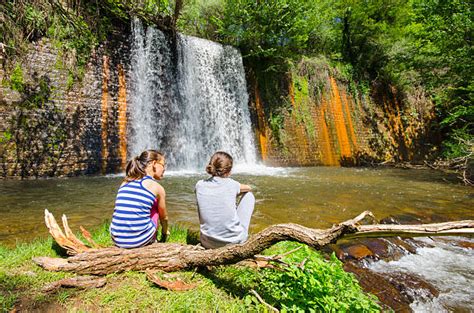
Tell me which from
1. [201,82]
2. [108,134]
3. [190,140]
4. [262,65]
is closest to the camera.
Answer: [108,134]

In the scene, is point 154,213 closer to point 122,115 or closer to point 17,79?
point 17,79

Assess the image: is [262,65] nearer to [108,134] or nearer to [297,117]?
[297,117]

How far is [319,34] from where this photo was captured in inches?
620

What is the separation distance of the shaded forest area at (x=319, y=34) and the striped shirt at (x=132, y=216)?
4.09 m

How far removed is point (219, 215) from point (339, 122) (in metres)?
14.3

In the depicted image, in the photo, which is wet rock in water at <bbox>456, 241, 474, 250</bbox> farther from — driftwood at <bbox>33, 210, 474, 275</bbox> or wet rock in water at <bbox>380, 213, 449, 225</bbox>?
driftwood at <bbox>33, 210, 474, 275</bbox>

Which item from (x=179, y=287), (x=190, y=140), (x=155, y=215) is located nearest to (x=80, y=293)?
(x=179, y=287)

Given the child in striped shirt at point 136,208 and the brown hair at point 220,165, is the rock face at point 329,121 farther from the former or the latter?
the child in striped shirt at point 136,208

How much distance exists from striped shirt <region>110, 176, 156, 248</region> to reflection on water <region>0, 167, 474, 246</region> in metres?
1.56

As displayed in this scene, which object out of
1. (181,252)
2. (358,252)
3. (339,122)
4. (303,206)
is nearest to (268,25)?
(339,122)

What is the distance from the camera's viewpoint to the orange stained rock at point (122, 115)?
904 centimetres

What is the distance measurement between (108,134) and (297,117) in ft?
29.7

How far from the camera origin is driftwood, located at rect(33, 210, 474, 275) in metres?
1.55

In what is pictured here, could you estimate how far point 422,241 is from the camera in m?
3.76
